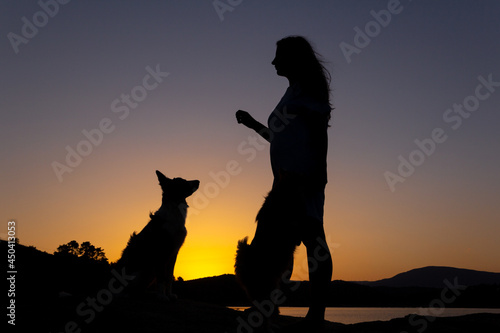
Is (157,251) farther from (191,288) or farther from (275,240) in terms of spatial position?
(191,288)

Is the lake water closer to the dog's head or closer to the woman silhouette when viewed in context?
the woman silhouette

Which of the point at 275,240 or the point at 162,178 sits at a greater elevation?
the point at 162,178

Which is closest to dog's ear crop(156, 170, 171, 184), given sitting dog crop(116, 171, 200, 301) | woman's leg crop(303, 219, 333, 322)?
sitting dog crop(116, 171, 200, 301)

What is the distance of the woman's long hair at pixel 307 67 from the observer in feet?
12.6

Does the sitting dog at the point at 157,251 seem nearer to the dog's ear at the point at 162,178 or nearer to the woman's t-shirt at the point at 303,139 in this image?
the dog's ear at the point at 162,178

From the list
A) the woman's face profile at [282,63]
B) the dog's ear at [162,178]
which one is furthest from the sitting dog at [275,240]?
the dog's ear at [162,178]

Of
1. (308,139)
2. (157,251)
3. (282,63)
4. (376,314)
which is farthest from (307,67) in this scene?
(376,314)

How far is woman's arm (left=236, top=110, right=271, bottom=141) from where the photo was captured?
4.21m

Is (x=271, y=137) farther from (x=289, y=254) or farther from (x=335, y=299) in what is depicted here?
(x=335, y=299)

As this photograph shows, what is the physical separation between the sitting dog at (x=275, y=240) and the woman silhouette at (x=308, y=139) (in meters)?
0.09

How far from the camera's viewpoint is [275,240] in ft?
11.6

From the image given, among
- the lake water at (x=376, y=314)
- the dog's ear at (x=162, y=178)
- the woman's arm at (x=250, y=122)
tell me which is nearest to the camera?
the woman's arm at (x=250, y=122)

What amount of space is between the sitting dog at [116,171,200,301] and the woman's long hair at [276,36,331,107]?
12.8ft

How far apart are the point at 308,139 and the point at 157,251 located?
3839mm
